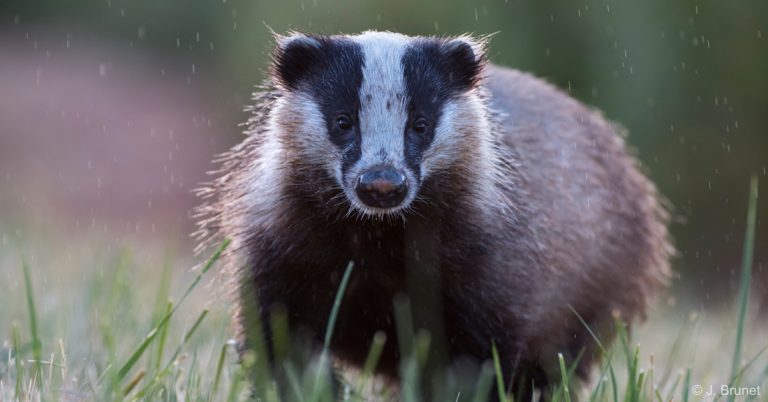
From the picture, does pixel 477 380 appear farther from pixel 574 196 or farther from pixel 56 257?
pixel 56 257

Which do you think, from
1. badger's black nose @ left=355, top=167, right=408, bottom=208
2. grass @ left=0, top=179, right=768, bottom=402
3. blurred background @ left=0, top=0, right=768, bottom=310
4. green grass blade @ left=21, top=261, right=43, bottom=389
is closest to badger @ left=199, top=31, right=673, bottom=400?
badger's black nose @ left=355, top=167, right=408, bottom=208

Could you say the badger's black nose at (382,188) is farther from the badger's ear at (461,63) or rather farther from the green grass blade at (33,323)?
the green grass blade at (33,323)

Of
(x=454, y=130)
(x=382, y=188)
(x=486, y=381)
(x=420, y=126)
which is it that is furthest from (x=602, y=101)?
(x=382, y=188)

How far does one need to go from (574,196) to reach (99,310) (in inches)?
79.7

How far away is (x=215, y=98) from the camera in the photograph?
46.8 feet

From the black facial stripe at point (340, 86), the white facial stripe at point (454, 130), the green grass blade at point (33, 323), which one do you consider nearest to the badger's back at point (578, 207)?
the white facial stripe at point (454, 130)

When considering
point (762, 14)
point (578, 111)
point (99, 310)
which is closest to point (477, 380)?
point (99, 310)

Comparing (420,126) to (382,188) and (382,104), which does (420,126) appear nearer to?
(382,104)

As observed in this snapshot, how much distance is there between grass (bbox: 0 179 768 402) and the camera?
3.00m

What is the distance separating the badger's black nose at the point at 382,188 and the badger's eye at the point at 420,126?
1.19ft

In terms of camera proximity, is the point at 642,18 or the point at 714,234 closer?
the point at 642,18

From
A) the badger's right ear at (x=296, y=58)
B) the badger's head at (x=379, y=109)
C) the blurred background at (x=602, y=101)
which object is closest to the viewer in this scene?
the badger's head at (x=379, y=109)

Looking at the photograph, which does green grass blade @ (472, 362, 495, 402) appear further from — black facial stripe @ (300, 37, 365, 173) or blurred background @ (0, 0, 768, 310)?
blurred background @ (0, 0, 768, 310)

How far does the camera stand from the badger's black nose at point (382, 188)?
3.61m
